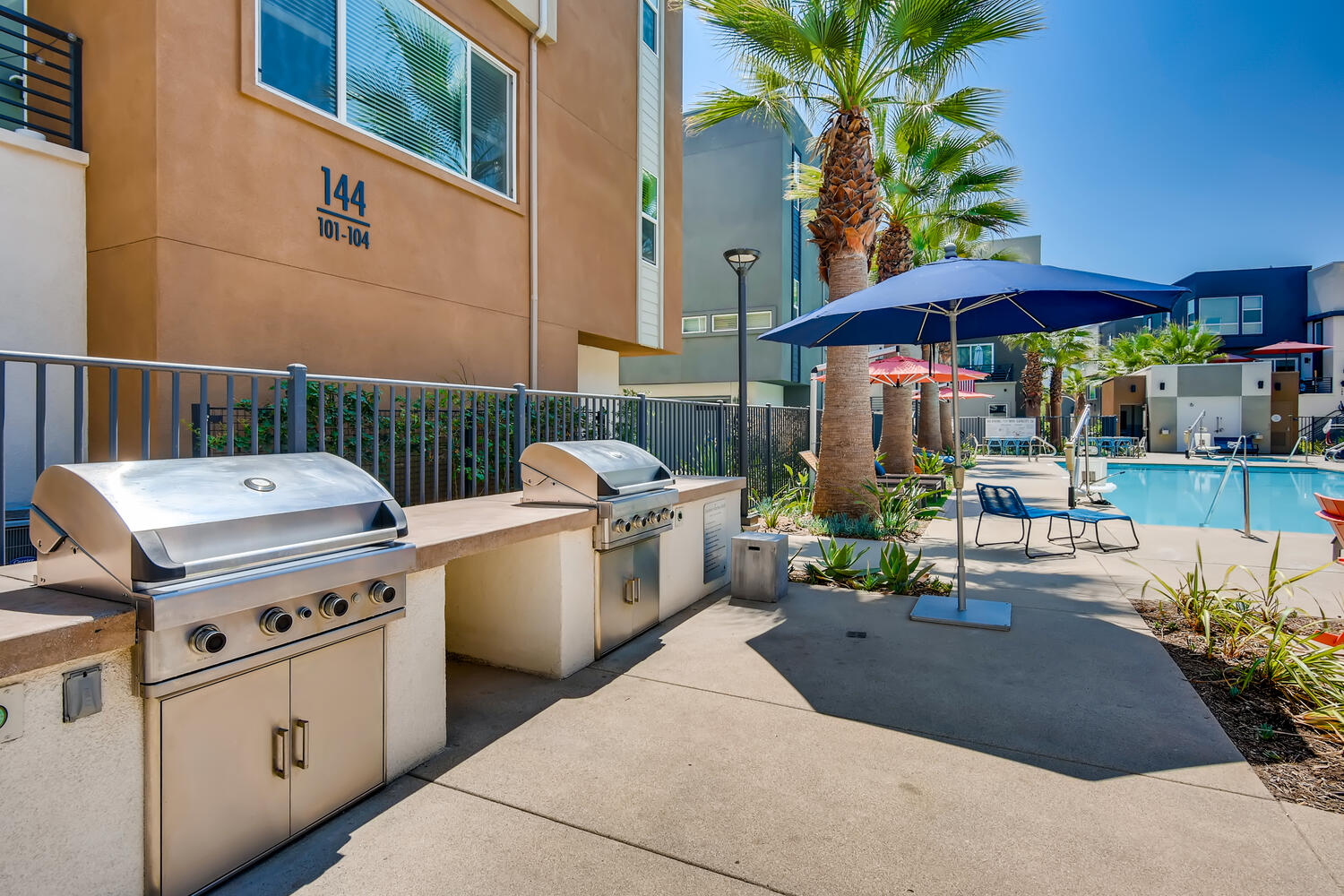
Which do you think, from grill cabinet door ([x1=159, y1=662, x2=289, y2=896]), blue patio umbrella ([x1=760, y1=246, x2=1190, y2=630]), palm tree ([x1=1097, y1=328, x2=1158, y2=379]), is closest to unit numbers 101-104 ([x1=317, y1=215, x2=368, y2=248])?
blue patio umbrella ([x1=760, y1=246, x2=1190, y2=630])

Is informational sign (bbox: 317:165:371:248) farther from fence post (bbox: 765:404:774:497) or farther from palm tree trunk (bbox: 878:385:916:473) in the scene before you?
palm tree trunk (bbox: 878:385:916:473)

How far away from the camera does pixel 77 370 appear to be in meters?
3.00

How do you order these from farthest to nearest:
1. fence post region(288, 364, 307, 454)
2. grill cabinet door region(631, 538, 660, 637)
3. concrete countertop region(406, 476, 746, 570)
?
grill cabinet door region(631, 538, 660, 637) → fence post region(288, 364, 307, 454) → concrete countertop region(406, 476, 746, 570)

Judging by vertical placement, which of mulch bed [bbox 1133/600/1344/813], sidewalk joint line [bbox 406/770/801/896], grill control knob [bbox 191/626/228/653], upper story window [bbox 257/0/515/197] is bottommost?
sidewalk joint line [bbox 406/770/801/896]

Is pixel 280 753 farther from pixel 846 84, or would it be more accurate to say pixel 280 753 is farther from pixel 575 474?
pixel 846 84

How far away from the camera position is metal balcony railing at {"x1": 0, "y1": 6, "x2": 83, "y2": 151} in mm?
5664

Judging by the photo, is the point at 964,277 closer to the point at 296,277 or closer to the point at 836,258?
the point at 836,258

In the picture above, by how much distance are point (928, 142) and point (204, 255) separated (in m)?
13.4

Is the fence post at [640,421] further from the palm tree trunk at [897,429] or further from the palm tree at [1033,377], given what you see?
the palm tree at [1033,377]

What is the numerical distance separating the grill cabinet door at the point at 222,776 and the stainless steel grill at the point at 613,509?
7.82 ft

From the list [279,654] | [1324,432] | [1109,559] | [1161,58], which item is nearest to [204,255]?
[279,654]

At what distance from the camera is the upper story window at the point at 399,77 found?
625 centimetres

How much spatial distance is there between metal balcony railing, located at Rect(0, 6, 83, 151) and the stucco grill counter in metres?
5.25

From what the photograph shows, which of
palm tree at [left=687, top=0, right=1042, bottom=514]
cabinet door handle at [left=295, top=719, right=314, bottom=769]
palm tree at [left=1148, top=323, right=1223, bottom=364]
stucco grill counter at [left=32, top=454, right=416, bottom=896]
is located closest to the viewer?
stucco grill counter at [left=32, top=454, right=416, bottom=896]
